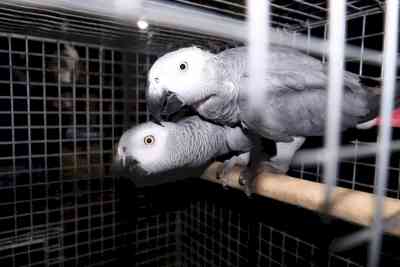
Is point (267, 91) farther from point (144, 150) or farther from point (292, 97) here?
point (144, 150)

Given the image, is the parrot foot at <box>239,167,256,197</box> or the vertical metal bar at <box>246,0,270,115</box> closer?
the vertical metal bar at <box>246,0,270,115</box>

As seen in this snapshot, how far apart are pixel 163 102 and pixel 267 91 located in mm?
280

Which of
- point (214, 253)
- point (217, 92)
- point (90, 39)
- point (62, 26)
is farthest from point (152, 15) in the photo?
point (214, 253)

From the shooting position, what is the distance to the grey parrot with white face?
0.88m

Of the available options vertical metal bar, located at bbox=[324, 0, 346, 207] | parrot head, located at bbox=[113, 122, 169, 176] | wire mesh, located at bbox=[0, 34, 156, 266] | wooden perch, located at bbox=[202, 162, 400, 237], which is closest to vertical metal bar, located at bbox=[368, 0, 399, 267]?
vertical metal bar, located at bbox=[324, 0, 346, 207]

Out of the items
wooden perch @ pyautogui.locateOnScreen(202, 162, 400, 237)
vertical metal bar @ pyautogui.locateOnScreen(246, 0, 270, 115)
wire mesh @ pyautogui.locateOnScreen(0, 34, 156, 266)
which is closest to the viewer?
vertical metal bar @ pyautogui.locateOnScreen(246, 0, 270, 115)

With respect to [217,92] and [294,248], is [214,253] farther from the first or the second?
[217,92]

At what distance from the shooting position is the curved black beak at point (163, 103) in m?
0.76

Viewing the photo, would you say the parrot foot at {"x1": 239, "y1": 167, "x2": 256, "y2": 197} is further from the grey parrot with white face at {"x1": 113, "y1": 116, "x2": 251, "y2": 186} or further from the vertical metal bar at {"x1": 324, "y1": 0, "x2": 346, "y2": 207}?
the vertical metal bar at {"x1": 324, "y1": 0, "x2": 346, "y2": 207}

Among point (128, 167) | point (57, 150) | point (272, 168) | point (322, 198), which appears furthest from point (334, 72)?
point (57, 150)

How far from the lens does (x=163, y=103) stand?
2.51ft

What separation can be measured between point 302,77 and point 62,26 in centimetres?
77

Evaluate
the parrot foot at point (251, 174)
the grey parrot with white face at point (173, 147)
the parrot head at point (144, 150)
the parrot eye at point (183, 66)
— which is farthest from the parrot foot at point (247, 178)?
the parrot eye at point (183, 66)

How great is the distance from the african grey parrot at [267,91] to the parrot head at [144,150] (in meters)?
0.12
